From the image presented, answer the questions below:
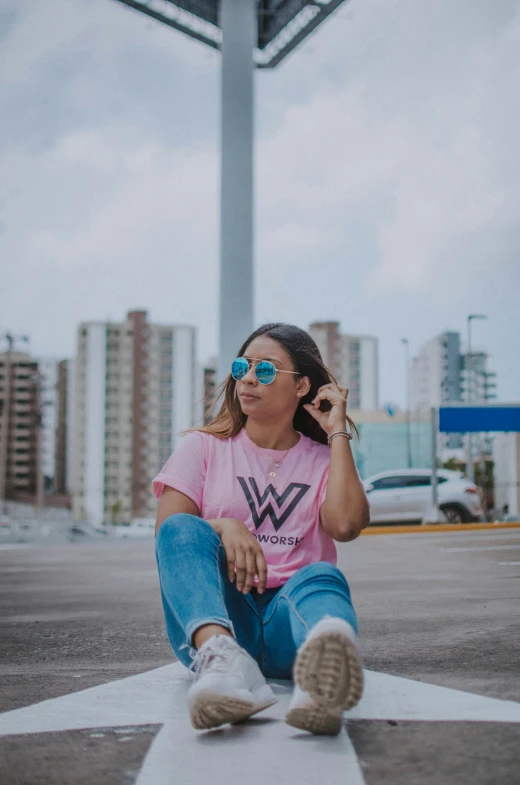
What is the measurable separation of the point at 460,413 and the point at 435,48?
56.9 ft

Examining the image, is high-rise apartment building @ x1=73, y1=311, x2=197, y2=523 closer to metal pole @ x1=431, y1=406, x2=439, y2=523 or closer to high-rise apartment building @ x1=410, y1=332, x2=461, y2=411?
high-rise apartment building @ x1=410, y1=332, x2=461, y2=411

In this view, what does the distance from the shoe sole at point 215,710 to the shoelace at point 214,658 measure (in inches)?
2.4

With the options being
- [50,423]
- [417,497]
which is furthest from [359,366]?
[417,497]

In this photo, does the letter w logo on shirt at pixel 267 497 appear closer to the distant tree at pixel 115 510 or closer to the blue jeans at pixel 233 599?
the blue jeans at pixel 233 599

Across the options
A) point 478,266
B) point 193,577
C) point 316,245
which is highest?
point 316,245

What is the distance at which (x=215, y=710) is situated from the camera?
1.62 meters

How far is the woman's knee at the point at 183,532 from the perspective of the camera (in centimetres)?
198

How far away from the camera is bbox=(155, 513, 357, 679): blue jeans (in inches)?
72.0

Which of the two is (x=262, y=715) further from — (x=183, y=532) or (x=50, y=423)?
(x=50, y=423)

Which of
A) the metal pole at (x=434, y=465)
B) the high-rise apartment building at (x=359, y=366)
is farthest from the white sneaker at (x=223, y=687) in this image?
the high-rise apartment building at (x=359, y=366)

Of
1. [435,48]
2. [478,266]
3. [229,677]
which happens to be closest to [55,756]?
[229,677]

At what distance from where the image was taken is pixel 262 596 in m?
2.17

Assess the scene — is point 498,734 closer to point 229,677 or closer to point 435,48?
point 229,677

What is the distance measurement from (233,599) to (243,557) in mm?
179
